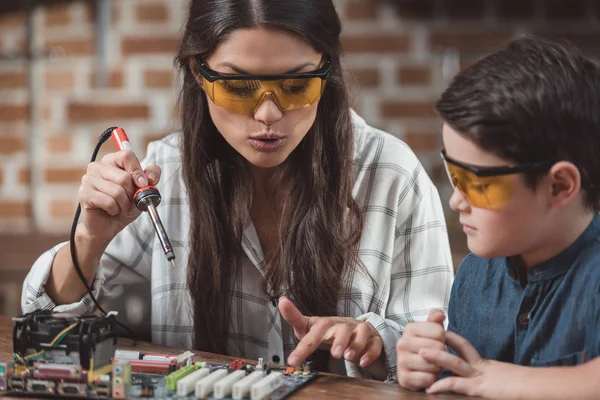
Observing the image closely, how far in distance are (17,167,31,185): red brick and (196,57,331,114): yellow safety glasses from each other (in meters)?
1.48

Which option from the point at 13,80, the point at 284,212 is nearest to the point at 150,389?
the point at 284,212

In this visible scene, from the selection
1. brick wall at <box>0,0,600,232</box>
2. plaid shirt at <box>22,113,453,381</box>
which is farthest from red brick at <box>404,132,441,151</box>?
plaid shirt at <box>22,113,453,381</box>

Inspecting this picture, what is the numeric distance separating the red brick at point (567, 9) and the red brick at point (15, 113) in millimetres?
1642

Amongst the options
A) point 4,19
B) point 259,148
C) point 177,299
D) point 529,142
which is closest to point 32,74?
point 4,19

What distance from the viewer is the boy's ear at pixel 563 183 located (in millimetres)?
1021

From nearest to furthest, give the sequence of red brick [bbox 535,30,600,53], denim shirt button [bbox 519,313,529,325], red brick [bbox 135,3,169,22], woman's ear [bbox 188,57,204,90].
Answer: denim shirt button [bbox 519,313,529,325], woman's ear [bbox 188,57,204,90], red brick [bbox 535,30,600,53], red brick [bbox 135,3,169,22]

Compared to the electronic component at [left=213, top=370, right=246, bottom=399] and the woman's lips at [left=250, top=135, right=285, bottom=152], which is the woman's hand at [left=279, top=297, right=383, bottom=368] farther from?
the woman's lips at [left=250, top=135, right=285, bottom=152]

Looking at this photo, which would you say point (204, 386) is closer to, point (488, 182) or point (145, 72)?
point (488, 182)

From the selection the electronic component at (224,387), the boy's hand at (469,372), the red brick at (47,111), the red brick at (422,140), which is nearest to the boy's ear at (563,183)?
the boy's hand at (469,372)

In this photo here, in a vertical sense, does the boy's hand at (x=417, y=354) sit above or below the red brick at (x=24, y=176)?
below

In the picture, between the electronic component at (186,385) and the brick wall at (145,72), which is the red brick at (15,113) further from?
the electronic component at (186,385)

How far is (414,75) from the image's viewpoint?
2504 millimetres

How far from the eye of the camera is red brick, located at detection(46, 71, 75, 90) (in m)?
2.65

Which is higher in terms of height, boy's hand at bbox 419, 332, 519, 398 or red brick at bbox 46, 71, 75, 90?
red brick at bbox 46, 71, 75, 90
